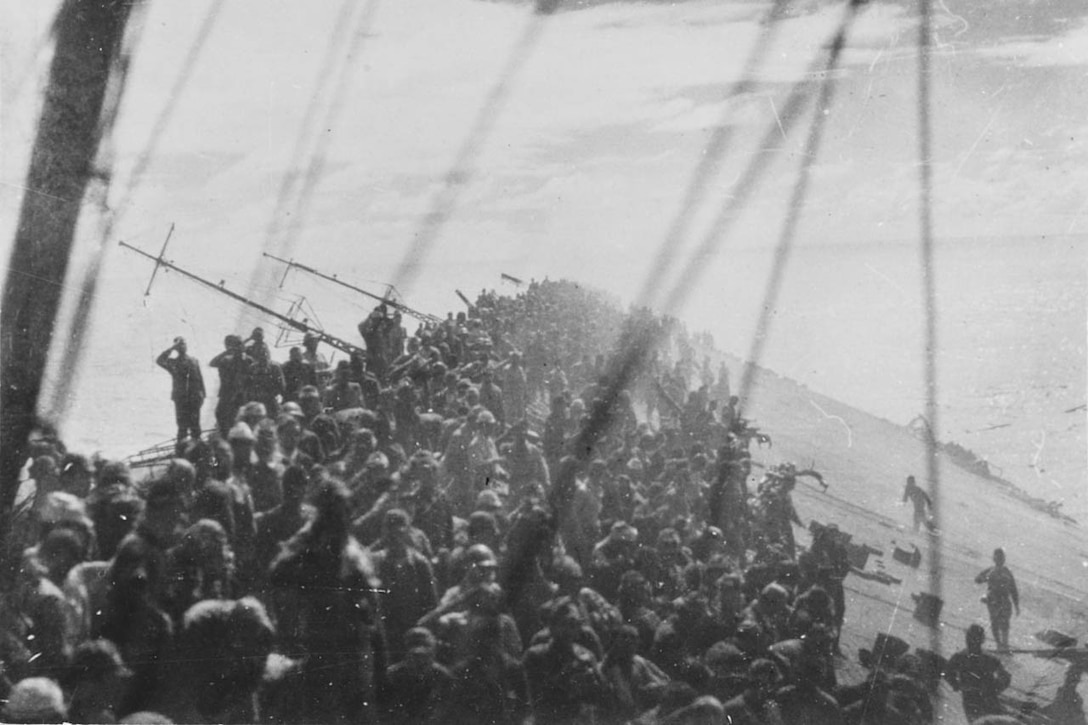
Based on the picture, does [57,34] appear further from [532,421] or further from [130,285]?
[532,421]

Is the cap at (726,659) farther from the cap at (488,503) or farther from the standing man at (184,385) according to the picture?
the standing man at (184,385)

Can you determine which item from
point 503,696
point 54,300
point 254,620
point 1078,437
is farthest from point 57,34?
point 1078,437

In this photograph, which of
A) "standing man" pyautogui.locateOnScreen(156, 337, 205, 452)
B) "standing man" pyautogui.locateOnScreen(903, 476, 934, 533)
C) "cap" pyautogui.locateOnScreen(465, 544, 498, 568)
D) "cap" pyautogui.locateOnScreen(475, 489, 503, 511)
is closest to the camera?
"cap" pyautogui.locateOnScreen(465, 544, 498, 568)

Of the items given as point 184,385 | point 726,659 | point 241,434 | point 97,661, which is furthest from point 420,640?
point 184,385

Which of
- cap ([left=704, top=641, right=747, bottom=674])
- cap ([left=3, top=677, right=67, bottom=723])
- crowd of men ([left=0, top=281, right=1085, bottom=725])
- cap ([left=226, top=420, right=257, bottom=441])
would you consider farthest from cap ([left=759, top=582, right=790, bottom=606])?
cap ([left=3, top=677, right=67, bottom=723])

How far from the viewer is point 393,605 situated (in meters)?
4.40

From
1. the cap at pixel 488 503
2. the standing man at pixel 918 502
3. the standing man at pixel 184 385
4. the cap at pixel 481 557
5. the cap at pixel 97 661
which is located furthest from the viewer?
the standing man at pixel 918 502

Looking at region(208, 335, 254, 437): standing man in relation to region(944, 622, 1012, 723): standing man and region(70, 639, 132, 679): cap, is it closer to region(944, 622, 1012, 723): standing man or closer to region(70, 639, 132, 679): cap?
region(70, 639, 132, 679): cap

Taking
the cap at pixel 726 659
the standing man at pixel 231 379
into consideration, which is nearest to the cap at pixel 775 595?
the cap at pixel 726 659

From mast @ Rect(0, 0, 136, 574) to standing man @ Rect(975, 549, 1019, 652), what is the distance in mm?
9693

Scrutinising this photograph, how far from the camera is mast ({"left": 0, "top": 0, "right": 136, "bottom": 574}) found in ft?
16.8

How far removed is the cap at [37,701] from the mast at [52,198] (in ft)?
5.83

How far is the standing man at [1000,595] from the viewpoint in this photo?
8102mm

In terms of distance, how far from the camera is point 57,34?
507 centimetres
